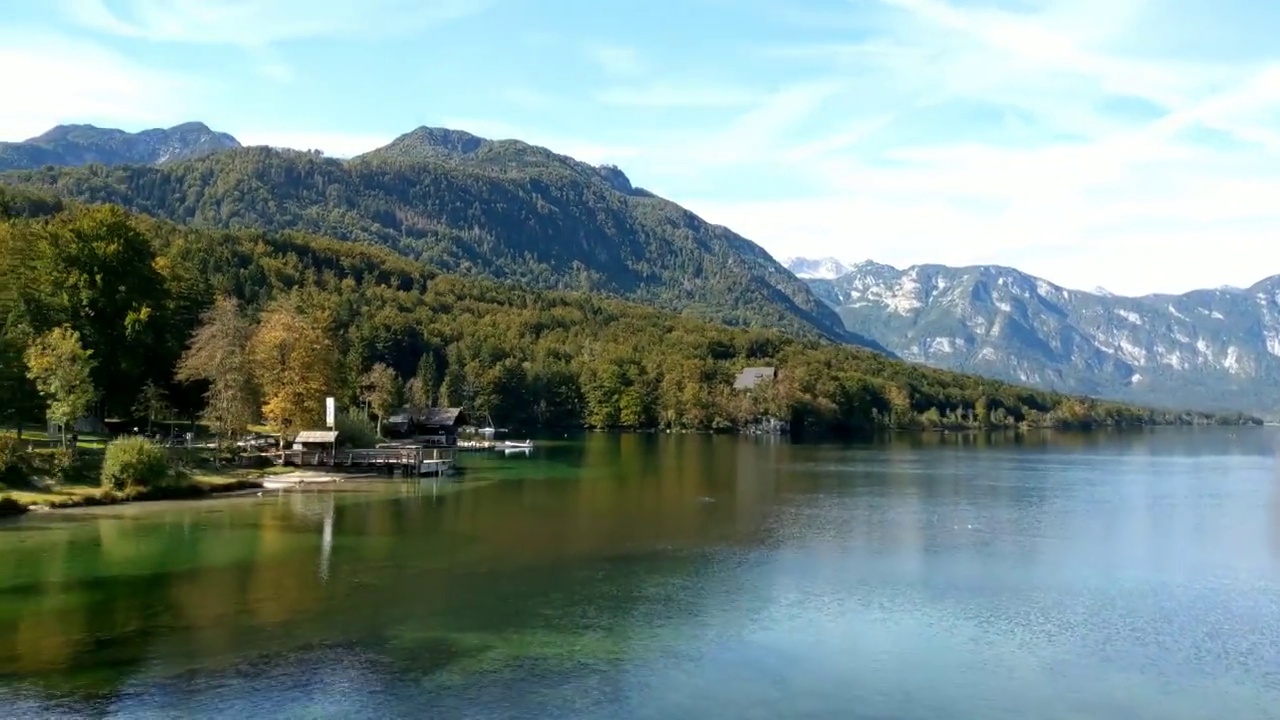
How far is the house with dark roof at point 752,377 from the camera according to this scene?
166 m

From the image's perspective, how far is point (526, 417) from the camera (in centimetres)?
15450

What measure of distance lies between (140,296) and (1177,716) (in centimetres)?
6224

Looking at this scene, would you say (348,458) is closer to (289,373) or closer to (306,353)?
(289,373)

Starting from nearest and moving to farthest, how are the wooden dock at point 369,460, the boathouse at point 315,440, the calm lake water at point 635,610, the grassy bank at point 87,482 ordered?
1. the calm lake water at point 635,610
2. the grassy bank at point 87,482
3. the wooden dock at point 369,460
4. the boathouse at point 315,440

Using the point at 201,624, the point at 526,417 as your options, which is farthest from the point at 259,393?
the point at 526,417

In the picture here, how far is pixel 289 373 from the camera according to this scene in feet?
229

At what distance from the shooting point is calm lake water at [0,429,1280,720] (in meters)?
21.5

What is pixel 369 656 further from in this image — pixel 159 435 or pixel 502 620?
pixel 159 435

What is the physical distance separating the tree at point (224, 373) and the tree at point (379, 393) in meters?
28.7

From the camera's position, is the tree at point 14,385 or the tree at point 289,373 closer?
the tree at point 14,385

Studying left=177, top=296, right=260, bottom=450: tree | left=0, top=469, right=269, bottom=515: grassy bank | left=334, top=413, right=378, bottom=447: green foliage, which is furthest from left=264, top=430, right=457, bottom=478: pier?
left=0, top=469, right=269, bottom=515: grassy bank

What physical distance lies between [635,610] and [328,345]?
176 feet

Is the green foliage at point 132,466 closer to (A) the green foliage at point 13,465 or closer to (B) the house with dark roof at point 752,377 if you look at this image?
(A) the green foliage at point 13,465

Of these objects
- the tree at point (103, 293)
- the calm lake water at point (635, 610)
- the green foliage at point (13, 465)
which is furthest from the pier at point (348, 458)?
the green foliage at point (13, 465)
